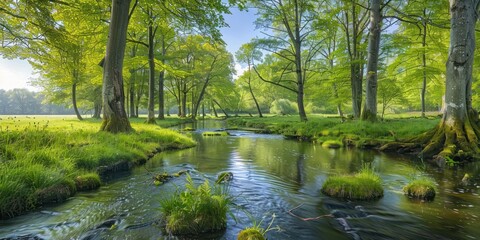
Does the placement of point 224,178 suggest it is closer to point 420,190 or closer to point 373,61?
point 420,190

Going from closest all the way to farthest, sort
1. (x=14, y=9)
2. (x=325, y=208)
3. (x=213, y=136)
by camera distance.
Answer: (x=325, y=208) → (x=14, y=9) → (x=213, y=136)

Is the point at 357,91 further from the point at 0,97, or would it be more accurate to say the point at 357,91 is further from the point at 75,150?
the point at 0,97

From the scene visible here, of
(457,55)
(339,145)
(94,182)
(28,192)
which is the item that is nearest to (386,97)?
(339,145)

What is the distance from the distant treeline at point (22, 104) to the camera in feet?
314

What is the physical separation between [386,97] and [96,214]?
22.1 metres

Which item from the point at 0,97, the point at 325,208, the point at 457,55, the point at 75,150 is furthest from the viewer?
the point at 0,97

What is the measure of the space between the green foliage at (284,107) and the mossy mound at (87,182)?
49724 millimetres

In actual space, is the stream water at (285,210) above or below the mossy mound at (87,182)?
below

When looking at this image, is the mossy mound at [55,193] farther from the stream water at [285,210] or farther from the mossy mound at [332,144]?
the mossy mound at [332,144]

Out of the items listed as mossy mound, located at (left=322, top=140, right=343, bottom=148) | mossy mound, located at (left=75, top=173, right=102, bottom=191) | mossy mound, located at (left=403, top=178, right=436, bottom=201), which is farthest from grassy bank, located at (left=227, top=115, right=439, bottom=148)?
mossy mound, located at (left=75, top=173, right=102, bottom=191)

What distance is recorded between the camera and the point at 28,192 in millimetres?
5078

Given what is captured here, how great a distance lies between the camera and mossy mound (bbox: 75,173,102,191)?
6307 mm

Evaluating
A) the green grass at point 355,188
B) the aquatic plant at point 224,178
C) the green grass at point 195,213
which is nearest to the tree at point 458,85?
the green grass at point 355,188

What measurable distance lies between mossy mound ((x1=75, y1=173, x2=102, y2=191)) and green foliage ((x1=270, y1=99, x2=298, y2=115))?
163ft
